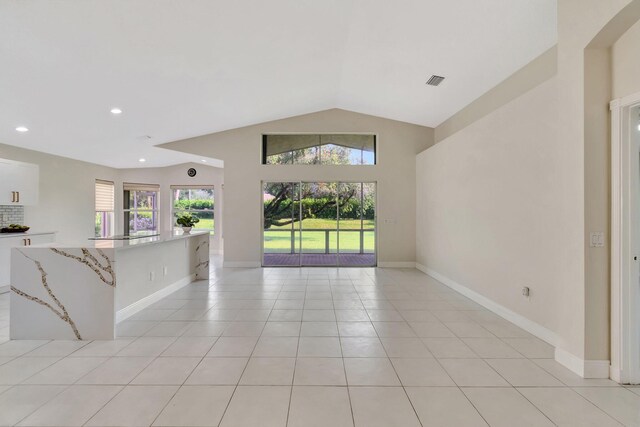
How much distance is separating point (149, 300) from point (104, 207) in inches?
230

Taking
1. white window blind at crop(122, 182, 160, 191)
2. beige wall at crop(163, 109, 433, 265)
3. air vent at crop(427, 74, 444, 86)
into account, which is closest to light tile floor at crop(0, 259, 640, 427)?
beige wall at crop(163, 109, 433, 265)

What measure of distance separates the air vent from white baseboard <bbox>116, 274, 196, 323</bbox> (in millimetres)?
5404

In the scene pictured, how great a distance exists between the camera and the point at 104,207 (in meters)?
8.77

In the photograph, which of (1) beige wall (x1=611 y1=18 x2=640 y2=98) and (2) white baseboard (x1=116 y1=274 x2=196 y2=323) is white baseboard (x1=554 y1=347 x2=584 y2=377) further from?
(2) white baseboard (x1=116 y1=274 x2=196 y2=323)

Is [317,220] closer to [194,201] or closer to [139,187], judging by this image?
[194,201]

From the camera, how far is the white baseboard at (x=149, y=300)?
12.5 ft

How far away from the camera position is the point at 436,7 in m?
3.48

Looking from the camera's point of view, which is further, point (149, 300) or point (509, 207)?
point (149, 300)

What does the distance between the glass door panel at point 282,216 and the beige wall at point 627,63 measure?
5823mm

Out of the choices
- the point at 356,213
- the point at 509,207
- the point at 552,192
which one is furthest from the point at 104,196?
Result: the point at 552,192

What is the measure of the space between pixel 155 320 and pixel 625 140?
495 centimetres

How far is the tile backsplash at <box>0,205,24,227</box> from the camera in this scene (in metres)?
5.83

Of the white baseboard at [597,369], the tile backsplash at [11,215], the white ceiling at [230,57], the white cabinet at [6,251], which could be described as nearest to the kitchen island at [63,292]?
the white ceiling at [230,57]

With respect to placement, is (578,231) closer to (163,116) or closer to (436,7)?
(436,7)
